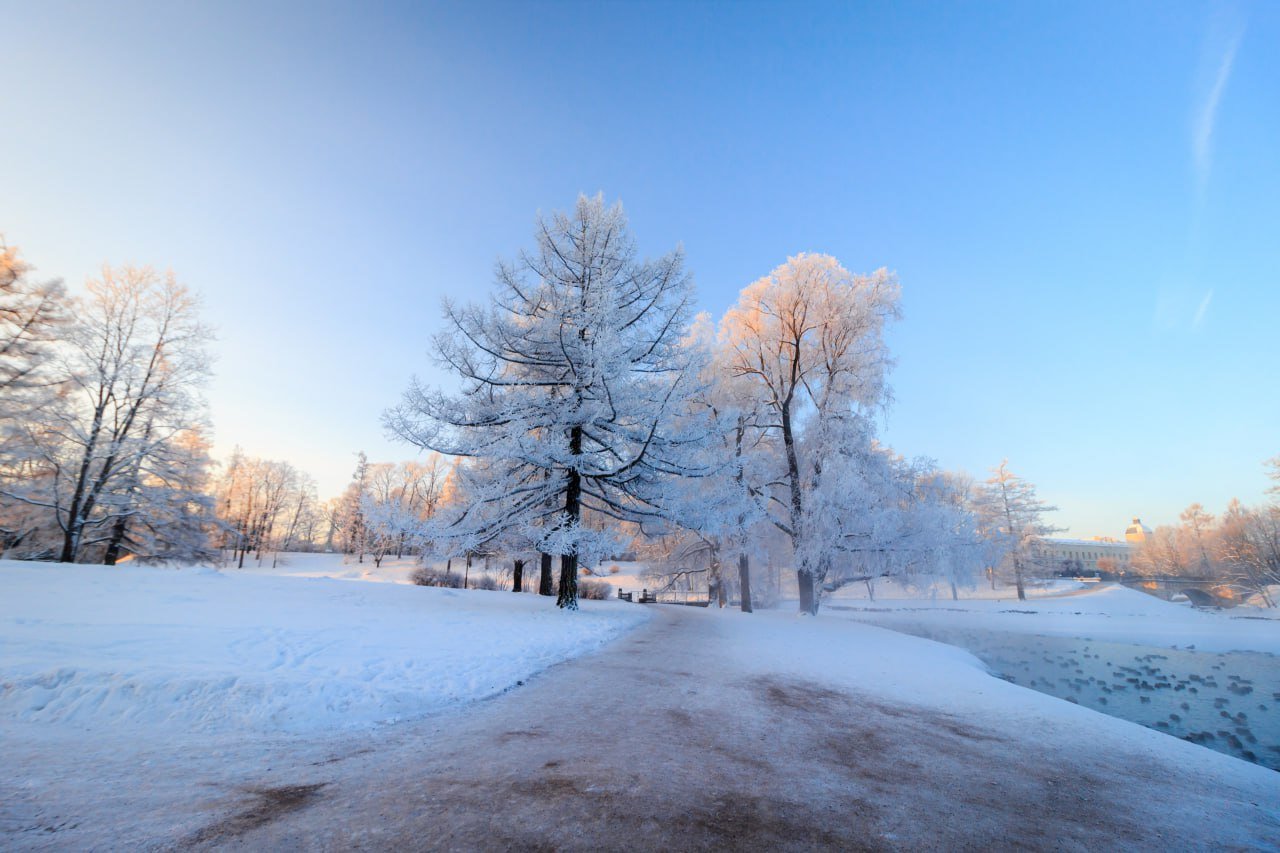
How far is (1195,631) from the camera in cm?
1991

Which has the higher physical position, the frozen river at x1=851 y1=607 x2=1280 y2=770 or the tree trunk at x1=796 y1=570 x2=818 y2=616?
the tree trunk at x1=796 y1=570 x2=818 y2=616

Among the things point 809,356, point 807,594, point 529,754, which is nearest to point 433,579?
point 807,594

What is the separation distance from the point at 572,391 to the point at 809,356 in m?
10.4

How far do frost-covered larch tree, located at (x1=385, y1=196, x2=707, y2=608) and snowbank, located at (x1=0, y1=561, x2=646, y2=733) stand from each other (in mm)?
2952

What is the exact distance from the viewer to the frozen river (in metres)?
6.79

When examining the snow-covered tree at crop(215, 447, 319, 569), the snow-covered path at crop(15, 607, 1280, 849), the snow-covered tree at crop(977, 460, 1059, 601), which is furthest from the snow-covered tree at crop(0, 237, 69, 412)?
the snow-covered tree at crop(977, 460, 1059, 601)

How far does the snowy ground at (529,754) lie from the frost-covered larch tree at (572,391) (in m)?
4.97

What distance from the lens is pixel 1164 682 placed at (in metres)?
10.1

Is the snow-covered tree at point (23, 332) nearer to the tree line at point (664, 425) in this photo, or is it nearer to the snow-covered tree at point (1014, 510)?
the tree line at point (664, 425)

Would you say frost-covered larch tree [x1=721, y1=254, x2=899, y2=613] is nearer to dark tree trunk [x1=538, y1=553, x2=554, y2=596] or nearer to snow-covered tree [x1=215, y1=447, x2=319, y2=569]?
dark tree trunk [x1=538, y1=553, x2=554, y2=596]

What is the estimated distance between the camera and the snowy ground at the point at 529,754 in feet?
8.34

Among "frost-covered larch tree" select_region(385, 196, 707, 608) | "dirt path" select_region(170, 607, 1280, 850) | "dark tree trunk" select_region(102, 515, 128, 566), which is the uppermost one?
"frost-covered larch tree" select_region(385, 196, 707, 608)

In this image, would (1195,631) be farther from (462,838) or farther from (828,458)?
(462,838)

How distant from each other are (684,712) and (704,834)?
262 cm
